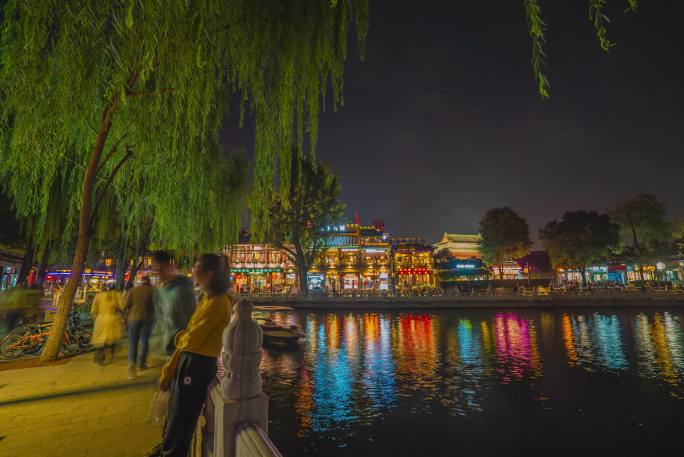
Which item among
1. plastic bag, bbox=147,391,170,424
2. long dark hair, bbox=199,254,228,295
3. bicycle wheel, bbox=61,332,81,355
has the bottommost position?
bicycle wheel, bbox=61,332,81,355

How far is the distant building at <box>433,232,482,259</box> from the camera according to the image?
89.6 m

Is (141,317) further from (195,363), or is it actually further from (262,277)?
(262,277)

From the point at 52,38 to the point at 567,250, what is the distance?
6115cm

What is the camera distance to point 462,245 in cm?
9112

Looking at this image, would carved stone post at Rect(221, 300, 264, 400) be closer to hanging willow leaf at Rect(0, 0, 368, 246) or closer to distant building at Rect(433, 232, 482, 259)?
hanging willow leaf at Rect(0, 0, 368, 246)

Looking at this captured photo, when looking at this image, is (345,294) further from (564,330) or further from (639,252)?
(639,252)

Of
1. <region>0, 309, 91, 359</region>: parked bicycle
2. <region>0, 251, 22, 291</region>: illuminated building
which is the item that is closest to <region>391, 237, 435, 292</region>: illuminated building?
<region>0, 251, 22, 291</region>: illuminated building

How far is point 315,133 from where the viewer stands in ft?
16.5

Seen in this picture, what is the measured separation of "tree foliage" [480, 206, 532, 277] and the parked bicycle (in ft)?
190

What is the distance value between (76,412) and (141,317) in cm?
242

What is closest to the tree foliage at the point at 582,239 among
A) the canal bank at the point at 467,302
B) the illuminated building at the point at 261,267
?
the canal bank at the point at 467,302

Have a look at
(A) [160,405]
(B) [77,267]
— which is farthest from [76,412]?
(B) [77,267]

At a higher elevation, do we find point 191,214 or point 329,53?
point 329,53

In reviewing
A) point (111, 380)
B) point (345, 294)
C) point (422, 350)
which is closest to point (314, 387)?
point (111, 380)
